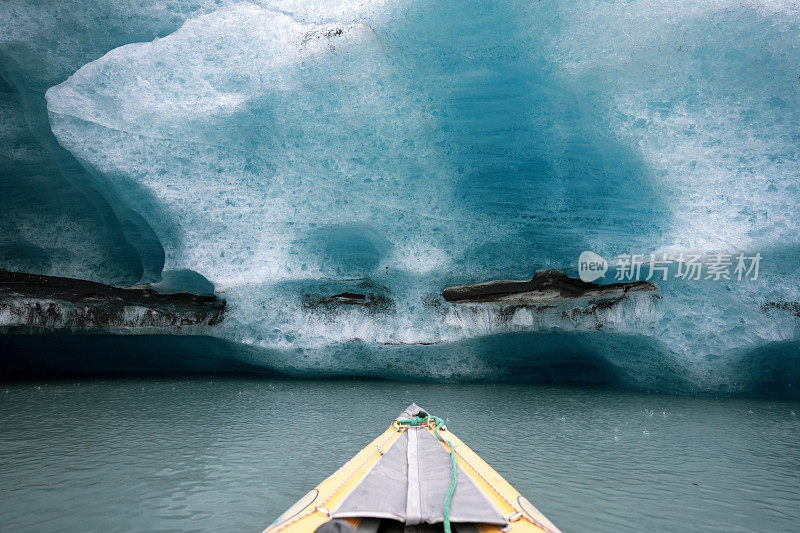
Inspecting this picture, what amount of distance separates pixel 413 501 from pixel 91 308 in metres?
6.66

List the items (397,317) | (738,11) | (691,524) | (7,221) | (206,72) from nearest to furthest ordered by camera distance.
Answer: (691,524) < (738,11) < (206,72) < (397,317) < (7,221)

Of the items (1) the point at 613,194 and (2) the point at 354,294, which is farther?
(2) the point at 354,294

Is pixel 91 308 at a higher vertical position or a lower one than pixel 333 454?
higher

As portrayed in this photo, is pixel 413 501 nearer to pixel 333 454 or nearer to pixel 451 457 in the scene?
pixel 451 457

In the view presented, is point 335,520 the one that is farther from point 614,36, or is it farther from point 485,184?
point 614,36

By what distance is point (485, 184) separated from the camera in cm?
650

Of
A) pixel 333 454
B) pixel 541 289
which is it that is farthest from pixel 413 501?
pixel 541 289

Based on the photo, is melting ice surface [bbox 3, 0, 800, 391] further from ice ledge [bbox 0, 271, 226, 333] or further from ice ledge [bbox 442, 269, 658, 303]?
ice ledge [bbox 0, 271, 226, 333]

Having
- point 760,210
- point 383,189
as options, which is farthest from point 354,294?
point 760,210

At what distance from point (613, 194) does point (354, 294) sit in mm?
3841

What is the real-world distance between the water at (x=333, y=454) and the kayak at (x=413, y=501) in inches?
17.2

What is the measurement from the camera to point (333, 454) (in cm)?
335

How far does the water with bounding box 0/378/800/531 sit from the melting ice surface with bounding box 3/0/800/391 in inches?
47.4

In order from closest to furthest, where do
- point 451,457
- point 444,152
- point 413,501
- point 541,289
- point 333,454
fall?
point 413,501
point 451,457
point 333,454
point 444,152
point 541,289
